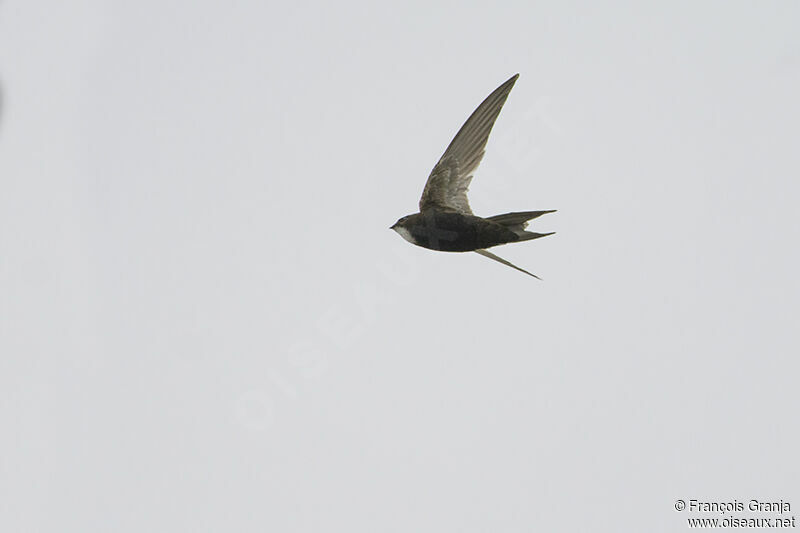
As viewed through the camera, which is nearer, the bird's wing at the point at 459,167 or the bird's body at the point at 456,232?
the bird's body at the point at 456,232

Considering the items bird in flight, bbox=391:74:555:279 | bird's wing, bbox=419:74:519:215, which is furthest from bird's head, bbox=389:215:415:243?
bird's wing, bbox=419:74:519:215

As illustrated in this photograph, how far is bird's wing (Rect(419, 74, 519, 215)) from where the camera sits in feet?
33.4

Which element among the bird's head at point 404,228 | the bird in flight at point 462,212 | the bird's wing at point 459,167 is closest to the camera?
the bird in flight at point 462,212

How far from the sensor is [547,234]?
855 cm

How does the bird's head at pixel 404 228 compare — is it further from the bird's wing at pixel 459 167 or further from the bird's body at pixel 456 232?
the bird's wing at pixel 459 167

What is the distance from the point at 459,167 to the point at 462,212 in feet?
2.15

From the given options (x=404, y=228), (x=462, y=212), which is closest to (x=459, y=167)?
(x=462, y=212)

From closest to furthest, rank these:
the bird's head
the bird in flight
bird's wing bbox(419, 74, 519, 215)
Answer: the bird in flight
the bird's head
bird's wing bbox(419, 74, 519, 215)

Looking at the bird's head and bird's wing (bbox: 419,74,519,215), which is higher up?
bird's wing (bbox: 419,74,519,215)

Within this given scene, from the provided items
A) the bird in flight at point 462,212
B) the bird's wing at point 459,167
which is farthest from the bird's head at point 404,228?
the bird's wing at point 459,167

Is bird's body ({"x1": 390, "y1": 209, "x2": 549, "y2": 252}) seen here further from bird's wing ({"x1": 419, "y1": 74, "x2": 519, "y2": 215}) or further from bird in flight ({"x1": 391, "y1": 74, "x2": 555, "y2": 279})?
bird's wing ({"x1": 419, "y1": 74, "x2": 519, "y2": 215})

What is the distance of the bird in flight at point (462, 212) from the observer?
8.95 metres

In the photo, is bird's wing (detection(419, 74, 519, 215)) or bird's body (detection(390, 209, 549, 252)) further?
bird's wing (detection(419, 74, 519, 215))

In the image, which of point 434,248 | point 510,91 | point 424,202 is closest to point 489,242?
point 434,248
